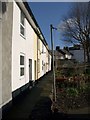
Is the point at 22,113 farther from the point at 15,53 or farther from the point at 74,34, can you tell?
the point at 74,34

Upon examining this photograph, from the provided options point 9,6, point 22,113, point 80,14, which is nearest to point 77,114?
point 22,113

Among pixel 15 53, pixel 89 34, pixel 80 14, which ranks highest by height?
pixel 80 14

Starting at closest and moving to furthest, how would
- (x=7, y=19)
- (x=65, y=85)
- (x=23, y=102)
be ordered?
(x=7, y=19) < (x=23, y=102) < (x=65, y=85)

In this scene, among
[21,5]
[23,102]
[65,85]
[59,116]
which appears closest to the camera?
[59,116]

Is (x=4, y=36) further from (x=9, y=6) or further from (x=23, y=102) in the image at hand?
(x=23, y=102)

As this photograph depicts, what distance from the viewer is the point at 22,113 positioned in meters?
8.41

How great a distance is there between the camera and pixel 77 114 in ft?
29.4

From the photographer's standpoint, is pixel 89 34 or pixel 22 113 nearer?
pixel 22 113

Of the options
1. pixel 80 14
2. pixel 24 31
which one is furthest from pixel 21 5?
pixel 80 14

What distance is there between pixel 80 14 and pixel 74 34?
4790 millimetres

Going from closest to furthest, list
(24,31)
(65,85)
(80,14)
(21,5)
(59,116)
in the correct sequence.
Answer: (59,116), (21,5), (24,31), (65,85), (80,14)

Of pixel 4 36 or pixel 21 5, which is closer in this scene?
pixel 4 36

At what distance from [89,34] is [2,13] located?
1686 inches

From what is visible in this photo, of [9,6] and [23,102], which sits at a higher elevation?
[9,6]
